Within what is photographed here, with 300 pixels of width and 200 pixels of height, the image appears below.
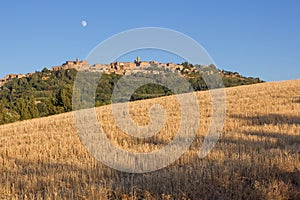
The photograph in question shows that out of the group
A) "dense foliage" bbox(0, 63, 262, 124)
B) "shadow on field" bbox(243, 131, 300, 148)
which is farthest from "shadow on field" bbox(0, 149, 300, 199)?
"dense foliage" bbox(0, 63, 262, 124)

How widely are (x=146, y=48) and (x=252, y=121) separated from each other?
568 cm

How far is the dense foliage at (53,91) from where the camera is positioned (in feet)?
118

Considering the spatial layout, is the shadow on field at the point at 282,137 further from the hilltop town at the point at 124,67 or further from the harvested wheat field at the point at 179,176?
the hilltop town at the point at 124,67

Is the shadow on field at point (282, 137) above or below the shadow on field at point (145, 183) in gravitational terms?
above

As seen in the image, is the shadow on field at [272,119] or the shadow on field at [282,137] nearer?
the shadow on field at [282,137]

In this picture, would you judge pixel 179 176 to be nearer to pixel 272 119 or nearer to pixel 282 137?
pixel 282 137

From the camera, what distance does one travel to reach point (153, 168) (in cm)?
636

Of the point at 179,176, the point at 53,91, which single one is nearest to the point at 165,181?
the point at 179,176

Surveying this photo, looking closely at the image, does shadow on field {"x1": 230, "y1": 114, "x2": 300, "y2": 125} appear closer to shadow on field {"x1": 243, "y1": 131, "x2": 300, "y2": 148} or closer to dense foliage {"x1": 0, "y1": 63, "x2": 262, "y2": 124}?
shadow on field {"x1": 243, "y1": 131, "x2": 300, "y2": 148}

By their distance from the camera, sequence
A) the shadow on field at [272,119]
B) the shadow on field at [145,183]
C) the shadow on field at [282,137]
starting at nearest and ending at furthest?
the shadow on field at [145,183], the shadow on field at [282,137], the shadow on field at [272,119]

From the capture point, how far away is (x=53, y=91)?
90625mm

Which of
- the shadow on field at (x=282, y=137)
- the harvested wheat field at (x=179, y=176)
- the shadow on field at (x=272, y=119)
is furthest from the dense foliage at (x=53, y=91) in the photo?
the harvested wheat field at (x=179, y=176)

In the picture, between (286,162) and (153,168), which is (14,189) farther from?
(286,162)

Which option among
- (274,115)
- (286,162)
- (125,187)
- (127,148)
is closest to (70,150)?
(127,148)
